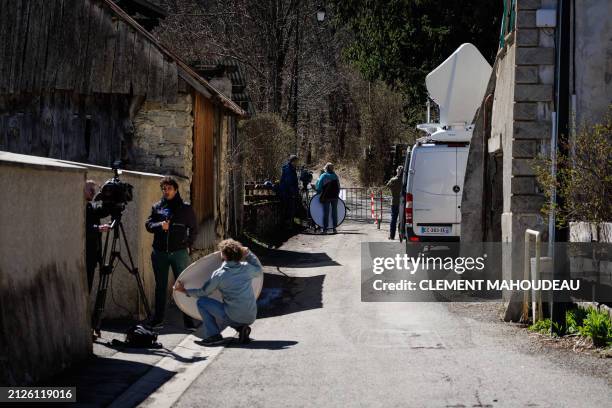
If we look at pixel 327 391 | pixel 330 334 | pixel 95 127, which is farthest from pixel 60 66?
pixel 327 391

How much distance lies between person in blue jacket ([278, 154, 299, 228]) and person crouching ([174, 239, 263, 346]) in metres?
17.5

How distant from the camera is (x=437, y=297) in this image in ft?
49.4

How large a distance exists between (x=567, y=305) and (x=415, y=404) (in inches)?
171

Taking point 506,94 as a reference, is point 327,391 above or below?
below

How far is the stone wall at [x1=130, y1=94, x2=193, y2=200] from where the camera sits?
1783 cm

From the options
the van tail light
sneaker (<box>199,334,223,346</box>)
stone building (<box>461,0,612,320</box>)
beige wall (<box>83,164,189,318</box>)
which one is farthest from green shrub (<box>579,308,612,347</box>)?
the van tail light

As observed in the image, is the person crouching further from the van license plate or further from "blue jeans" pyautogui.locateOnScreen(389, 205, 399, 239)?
"blue jeans" pyautogui.locateOnScreen(389, 205, 399, 239)

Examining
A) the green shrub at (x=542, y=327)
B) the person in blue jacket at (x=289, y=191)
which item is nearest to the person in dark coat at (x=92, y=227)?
the green shrub at (x=542, y=327)

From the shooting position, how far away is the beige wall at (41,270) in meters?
7.73

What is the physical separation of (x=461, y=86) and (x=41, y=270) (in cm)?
1122

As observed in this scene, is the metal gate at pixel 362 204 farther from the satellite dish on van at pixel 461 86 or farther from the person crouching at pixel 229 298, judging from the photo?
the person crouching at pixel 229 298

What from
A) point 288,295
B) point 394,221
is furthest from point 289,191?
point 288,295

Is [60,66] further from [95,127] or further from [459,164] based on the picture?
[459,164]

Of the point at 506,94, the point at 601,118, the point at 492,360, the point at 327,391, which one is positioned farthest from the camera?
the point at 506,94
